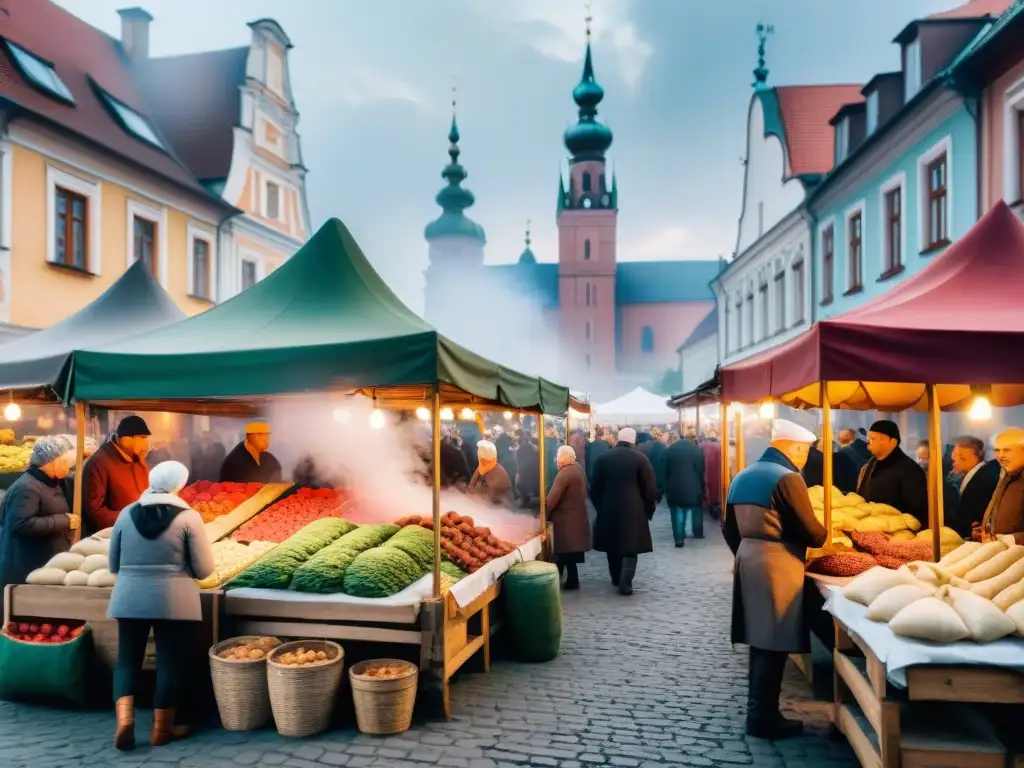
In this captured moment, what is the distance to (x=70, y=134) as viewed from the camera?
1588 centimetres

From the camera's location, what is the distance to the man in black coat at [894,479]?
6727 millimetres

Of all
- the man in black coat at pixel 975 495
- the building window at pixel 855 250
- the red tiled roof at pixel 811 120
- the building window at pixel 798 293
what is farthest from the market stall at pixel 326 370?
the red tiled roof at pixel 811 120

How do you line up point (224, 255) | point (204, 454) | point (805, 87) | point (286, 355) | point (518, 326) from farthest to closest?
1. point (518, 326)
2. point (805, 87)
3. point (224, 255)
4. point (204, 454)
5. point (286, 355)

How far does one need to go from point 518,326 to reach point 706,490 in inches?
2584

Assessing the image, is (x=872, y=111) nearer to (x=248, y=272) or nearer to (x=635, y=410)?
(x=635, y=410)

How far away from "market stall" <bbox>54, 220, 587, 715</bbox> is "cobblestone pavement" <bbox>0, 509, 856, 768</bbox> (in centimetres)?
A: 41

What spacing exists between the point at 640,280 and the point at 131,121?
224 ft

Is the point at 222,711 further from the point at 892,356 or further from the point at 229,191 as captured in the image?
the point at 229,191

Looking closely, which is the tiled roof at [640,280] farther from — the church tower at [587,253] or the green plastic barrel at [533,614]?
the green plastic barrel at [533,614]

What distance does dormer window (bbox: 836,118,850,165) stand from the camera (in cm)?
1931

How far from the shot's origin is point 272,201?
25.4 meters

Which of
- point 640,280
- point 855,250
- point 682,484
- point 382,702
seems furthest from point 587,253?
point 382,702

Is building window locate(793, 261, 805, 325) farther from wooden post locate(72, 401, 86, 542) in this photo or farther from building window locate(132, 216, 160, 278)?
wooden post locate(72, 401, 86, 542)

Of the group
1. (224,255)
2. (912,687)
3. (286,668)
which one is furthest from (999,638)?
(224,255)
